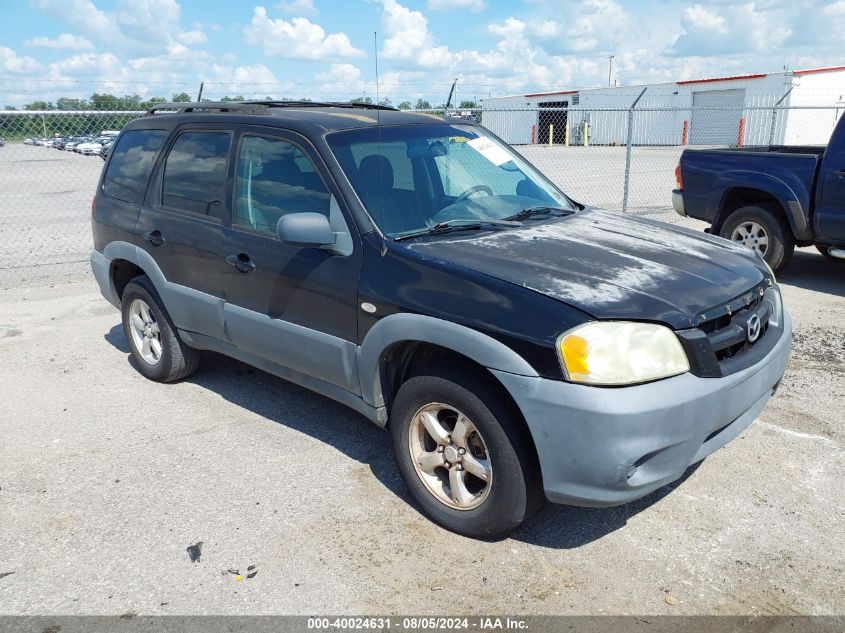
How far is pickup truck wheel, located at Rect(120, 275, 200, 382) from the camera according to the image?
5.03m

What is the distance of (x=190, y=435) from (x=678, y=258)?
9.86 ft

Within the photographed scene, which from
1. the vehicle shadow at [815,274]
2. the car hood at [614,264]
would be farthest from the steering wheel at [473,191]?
the vehicle shadow at [815,274]

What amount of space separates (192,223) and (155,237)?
0.47 m

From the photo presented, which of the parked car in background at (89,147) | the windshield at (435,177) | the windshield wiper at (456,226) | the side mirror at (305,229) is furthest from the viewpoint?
the parked car in background at (89,147)

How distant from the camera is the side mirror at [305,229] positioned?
3.43m

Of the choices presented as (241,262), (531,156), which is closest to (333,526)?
(241,262)

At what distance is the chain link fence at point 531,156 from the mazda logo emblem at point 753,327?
11.0 ft

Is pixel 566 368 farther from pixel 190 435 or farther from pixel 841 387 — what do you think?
pixel 841 387

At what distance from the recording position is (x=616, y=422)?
2701mm

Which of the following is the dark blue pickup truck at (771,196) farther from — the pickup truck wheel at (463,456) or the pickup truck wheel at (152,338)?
the pickup truck wheel at (152,338)

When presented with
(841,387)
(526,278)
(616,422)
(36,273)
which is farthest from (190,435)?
(36,273)

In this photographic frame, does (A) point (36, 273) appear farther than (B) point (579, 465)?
Yes

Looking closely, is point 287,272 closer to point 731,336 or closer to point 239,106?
point 239,106

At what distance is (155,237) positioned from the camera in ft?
15.7
